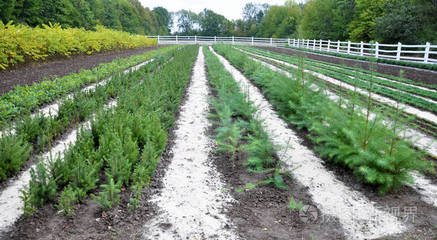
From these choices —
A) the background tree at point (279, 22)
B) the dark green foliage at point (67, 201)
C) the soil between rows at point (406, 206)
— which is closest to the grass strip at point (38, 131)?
the dark green foliage at point (67, 201)

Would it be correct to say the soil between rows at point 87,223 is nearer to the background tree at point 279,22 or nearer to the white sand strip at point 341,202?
the white sand strip at point 341,202

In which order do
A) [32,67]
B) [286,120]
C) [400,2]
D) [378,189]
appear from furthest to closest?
[400,2]
[32,67]
[286,120]
[378,189]

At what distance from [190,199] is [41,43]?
11.7m

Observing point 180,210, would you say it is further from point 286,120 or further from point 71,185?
point 286,120

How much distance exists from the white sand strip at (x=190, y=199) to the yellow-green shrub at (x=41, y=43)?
8.29m

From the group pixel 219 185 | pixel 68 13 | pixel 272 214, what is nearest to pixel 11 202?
pixel 219 185

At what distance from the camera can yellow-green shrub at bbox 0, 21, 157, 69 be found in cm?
1009

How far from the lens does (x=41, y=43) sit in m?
12.0

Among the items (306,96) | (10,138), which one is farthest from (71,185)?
(306,96)

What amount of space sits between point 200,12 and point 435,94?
105m

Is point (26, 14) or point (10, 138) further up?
point (26, 14)

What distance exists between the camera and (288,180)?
12.3 ft

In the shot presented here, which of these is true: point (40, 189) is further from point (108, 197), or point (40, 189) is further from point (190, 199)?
point (190, 199)

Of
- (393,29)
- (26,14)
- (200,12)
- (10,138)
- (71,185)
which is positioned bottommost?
(71,185)
